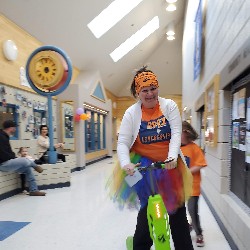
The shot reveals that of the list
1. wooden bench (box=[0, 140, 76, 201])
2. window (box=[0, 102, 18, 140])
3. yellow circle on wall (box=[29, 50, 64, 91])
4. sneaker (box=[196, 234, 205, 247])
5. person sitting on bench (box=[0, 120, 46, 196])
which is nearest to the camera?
sneaker (box=[196, 234, 205, 247])

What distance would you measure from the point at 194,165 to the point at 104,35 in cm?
662

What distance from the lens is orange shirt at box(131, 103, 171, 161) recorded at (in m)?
1.61

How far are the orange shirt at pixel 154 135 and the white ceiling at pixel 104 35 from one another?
406mm

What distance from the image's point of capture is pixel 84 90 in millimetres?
8070

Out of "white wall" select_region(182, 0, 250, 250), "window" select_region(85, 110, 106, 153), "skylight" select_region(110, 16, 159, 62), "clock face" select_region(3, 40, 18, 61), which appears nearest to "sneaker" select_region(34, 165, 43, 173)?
"clock face" select_region(3, 40, 18, 61)

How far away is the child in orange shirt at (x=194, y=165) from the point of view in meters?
2.40

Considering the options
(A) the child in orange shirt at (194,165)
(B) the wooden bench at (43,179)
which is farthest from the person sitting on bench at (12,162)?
(A) the child in orange shirt at (194,165)

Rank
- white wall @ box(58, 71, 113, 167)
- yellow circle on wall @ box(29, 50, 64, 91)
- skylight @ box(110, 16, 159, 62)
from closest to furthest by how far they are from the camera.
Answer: yellow circle on wall @ box(29, 50, 64, 91) < white wall @ box(58, 71, 113, 167) < skylight @ box(110, 16, 159, 62)

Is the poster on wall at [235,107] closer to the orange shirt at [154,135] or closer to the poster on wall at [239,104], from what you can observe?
the poster on wall at [239,104]

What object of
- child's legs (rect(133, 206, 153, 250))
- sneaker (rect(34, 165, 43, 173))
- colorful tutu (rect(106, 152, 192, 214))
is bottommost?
sneaker (rect(34, 165, 43, 173))

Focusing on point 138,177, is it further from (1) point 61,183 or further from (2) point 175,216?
(1) point 61,183

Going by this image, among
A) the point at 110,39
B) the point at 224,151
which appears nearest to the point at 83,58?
the point at 110,39

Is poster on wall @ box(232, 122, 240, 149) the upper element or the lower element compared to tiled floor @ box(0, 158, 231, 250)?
upper

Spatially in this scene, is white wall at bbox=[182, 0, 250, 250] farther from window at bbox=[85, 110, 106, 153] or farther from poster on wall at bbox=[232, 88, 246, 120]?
window at bbox=[85, 110, 106, 153]
